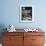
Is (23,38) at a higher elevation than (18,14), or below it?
below

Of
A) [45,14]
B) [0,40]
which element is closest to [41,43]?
[45,14]

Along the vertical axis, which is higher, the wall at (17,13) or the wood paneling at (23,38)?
the wall at (17,13)

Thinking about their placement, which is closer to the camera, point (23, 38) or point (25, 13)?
point (23, 38)

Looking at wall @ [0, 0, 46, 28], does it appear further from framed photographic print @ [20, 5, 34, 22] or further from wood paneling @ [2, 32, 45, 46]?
wood paneling @ [2, 32, 45, 46]

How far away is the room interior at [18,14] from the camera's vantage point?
161 inches

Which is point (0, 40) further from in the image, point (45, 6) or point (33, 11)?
point (45, 6)

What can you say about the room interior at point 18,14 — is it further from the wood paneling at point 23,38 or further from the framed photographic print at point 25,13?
the wood paneling at point 23,38

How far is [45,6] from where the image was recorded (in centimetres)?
411

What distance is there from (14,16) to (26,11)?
1.40 ft

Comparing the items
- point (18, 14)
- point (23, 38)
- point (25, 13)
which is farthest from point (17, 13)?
point (23, 38)

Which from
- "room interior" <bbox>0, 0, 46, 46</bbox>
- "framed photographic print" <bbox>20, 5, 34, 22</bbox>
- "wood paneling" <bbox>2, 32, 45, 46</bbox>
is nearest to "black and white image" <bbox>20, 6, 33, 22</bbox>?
"framed photographic print" <bbox>20, 5, 34, 22</bbox>

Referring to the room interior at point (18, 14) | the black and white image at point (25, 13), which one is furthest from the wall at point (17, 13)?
the black and white image at point (25, 13)

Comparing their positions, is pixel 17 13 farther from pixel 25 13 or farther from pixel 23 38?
pixel 23 38

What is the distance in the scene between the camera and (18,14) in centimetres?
411
